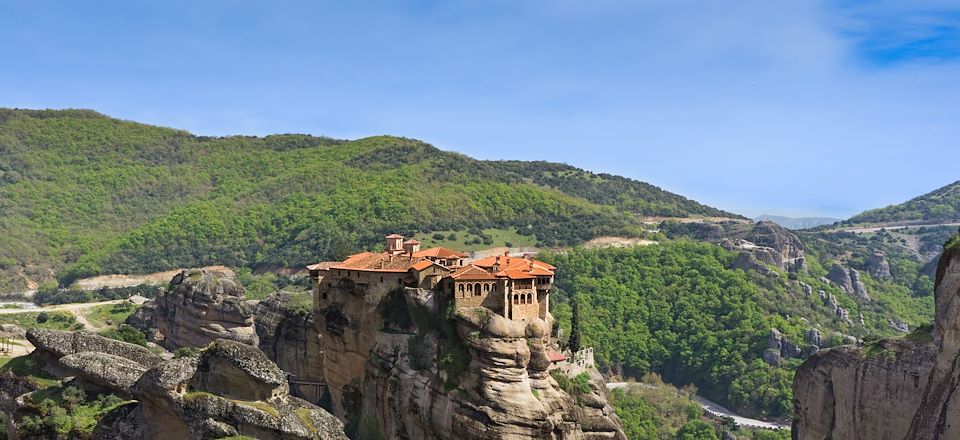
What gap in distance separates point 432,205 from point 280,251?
26363mm

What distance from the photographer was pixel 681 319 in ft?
382

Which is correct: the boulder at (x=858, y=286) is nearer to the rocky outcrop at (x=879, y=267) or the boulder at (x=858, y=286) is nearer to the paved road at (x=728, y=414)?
the rocky outcrop at (x=879, y=267)

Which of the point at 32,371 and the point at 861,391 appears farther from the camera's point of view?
the point at 861,391

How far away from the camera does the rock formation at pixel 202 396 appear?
26.0 m

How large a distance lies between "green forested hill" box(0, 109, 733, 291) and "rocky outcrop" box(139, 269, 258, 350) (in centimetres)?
4305

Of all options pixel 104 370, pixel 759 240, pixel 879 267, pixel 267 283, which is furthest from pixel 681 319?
pixel 104 370

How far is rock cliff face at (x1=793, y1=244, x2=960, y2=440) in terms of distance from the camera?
1378 inches

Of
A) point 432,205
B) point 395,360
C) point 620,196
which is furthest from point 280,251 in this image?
point 395,360

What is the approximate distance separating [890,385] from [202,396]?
3459 cm

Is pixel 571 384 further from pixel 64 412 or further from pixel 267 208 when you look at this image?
pixel 267 208

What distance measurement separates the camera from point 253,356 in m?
28.0

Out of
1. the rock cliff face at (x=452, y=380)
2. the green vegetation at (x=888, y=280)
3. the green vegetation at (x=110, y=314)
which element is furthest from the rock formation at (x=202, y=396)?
the green vegetation at (x=888, y=280)

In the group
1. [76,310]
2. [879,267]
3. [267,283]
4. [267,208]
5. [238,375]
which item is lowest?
[76,310]

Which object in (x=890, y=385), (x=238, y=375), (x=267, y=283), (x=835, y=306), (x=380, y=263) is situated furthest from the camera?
(x=835, y=306)
